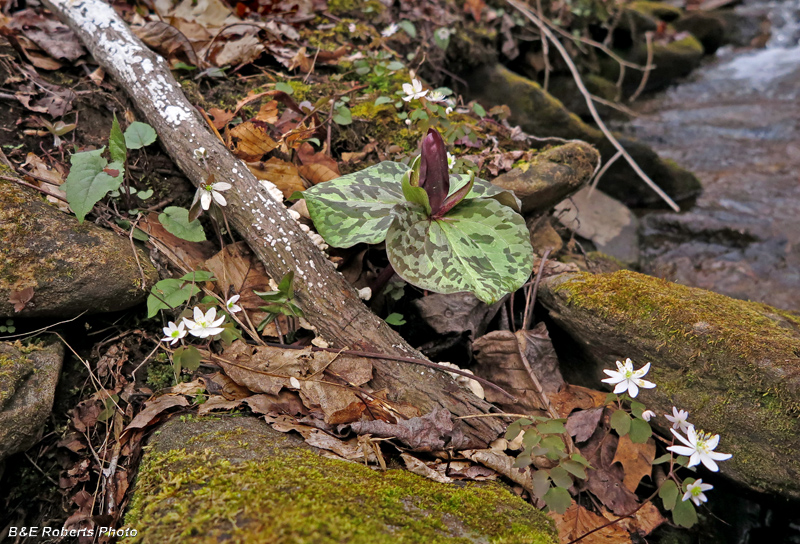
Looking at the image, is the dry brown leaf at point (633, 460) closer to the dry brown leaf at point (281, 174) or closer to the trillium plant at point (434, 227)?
the trillium plant at point (434, 227)

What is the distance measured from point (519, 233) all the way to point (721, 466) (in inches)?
50.8

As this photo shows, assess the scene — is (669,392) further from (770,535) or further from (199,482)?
(199,482)

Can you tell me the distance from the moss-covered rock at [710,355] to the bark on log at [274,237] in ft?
2.58

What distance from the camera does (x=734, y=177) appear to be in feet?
18.1

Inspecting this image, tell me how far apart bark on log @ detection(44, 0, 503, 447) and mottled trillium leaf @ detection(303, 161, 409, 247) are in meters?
0.18

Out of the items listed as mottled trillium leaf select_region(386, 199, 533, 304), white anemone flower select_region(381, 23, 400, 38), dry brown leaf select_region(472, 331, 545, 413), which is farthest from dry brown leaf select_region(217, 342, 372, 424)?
white anemone flower select_region(381, 23, 400, 38)

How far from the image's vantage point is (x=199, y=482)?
Answer: 133 centimetres

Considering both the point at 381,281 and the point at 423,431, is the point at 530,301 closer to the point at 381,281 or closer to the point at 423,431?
the point at 381,281

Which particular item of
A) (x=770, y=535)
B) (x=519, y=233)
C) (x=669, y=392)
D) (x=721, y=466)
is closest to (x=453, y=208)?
(x=519, y=233)

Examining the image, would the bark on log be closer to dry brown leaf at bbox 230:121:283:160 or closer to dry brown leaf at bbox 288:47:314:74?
dry brown leaf at bbox 230:121:283:160

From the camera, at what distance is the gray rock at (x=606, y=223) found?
4.35 m

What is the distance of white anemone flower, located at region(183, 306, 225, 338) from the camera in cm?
169

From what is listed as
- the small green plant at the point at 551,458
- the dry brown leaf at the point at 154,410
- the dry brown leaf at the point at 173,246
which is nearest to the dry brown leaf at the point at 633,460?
the small green plant at the point at 551,458

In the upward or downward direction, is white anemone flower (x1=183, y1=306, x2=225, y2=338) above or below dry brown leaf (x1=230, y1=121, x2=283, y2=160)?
below
